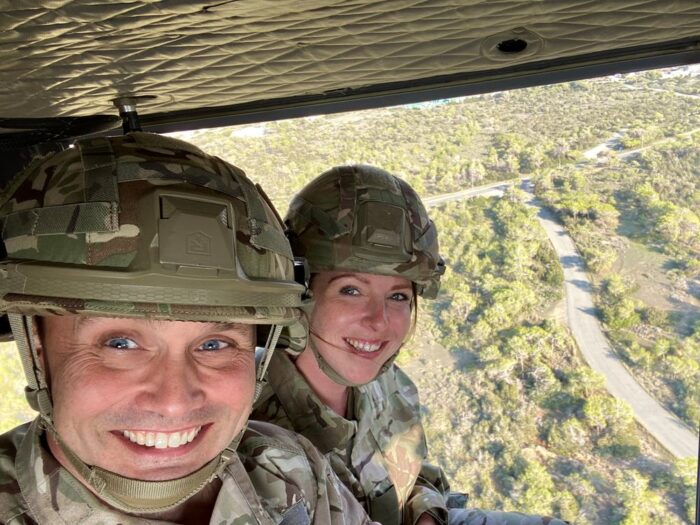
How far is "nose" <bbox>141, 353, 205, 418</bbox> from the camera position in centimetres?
119

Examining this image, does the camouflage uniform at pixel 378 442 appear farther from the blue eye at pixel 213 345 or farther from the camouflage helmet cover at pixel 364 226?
the blue eye at pixel 213 345

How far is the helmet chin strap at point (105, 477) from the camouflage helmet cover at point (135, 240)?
8 centimetres

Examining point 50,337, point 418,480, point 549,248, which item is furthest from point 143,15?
point 549,248

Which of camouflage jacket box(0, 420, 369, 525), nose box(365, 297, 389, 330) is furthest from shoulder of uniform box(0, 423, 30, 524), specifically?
nose box(365, 297, 389, 330)

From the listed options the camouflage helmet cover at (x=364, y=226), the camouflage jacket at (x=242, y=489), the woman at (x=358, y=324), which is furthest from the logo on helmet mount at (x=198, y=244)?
the camouflage helmet cover at (x=364, y=226)

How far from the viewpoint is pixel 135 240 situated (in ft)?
4.12

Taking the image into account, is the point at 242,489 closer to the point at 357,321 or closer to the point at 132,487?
the point at 132,487

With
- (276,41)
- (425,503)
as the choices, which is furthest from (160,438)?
(425,503)

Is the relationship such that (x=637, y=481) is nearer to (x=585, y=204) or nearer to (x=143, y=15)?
(x=585, y=204)

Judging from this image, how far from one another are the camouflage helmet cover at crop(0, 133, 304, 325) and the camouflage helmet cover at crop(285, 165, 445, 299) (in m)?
0.75

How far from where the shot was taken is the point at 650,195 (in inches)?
155

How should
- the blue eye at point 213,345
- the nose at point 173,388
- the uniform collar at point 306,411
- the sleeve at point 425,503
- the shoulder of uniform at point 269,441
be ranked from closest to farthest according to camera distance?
1. the nose at point 173,388
2. the blue eye at point 213,345
3. the shoulder of uniform at point 269,441
4. the uniform collar at point 306,411
5. the sleeve at point 425,503

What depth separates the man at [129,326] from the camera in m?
1.20

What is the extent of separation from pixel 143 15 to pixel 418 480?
2.17m
